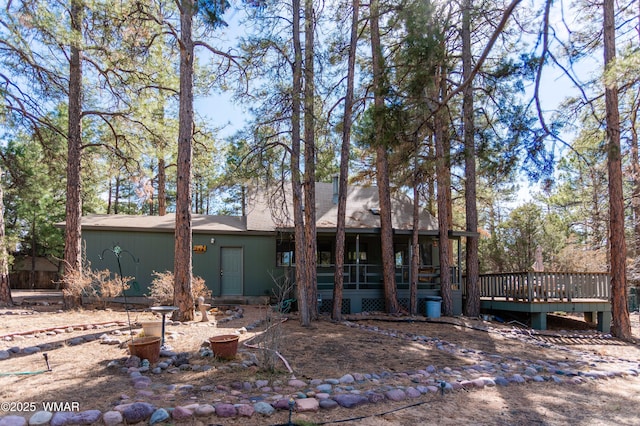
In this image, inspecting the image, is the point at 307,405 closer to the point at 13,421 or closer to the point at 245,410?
the point at 245,410

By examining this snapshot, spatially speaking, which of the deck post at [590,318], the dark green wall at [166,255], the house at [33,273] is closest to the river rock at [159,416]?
the dark green wall at [166,255]

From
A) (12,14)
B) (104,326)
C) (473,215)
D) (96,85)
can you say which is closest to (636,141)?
(473,215)

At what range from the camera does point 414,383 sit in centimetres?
481

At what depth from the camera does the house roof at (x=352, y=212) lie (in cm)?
1288

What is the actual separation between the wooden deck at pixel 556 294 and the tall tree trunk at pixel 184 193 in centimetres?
876

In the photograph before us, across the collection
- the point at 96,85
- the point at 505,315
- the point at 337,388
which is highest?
the point at 96,85

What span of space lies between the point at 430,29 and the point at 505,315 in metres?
9.98

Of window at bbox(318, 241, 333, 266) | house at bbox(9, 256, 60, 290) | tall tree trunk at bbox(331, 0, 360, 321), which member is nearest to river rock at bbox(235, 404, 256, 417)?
tall tree trunk at bbox(331, 0, 360, 321)

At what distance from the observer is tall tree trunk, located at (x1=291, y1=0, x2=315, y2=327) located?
8672mm

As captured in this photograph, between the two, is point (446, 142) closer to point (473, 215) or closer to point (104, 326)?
point (473, 215)

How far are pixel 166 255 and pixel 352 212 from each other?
6.11 metres

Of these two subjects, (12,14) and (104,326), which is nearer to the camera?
(104,326)

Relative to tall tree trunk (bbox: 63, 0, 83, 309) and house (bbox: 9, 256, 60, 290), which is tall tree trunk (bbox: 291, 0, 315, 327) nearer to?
tall tree trunk (bbox: 63, 0, 83, 309)

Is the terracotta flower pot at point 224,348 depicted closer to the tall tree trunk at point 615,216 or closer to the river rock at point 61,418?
the river rock at point 61,418
